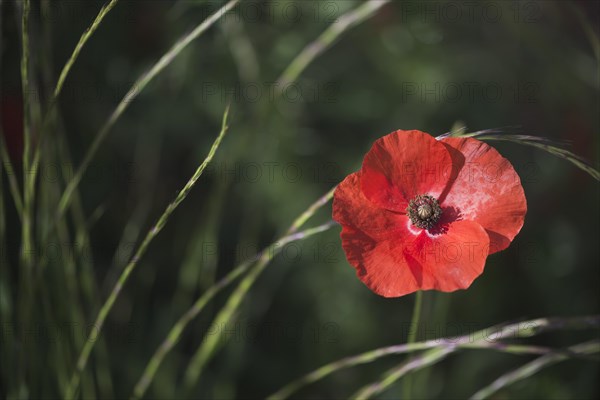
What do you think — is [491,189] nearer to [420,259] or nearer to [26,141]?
[420,259]

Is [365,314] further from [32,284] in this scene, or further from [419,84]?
[32,284]

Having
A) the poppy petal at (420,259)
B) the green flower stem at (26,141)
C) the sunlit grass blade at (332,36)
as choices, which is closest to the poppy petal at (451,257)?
the poppy petal at (420,259)

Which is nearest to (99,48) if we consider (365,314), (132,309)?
(132,309)

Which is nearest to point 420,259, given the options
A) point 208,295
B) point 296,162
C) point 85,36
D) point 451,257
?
Answer: point 451,257

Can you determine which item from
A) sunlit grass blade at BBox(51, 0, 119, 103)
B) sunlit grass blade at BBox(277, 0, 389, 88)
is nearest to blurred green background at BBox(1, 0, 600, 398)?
sunlit grass blade at BBox(277, 0, 389, 88)

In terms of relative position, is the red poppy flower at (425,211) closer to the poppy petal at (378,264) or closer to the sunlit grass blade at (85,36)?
the poppy petal at (378,264)

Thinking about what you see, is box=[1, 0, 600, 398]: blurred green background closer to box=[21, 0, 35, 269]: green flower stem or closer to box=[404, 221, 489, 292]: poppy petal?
box=[21, 0, 35, 269]: green flower stem
